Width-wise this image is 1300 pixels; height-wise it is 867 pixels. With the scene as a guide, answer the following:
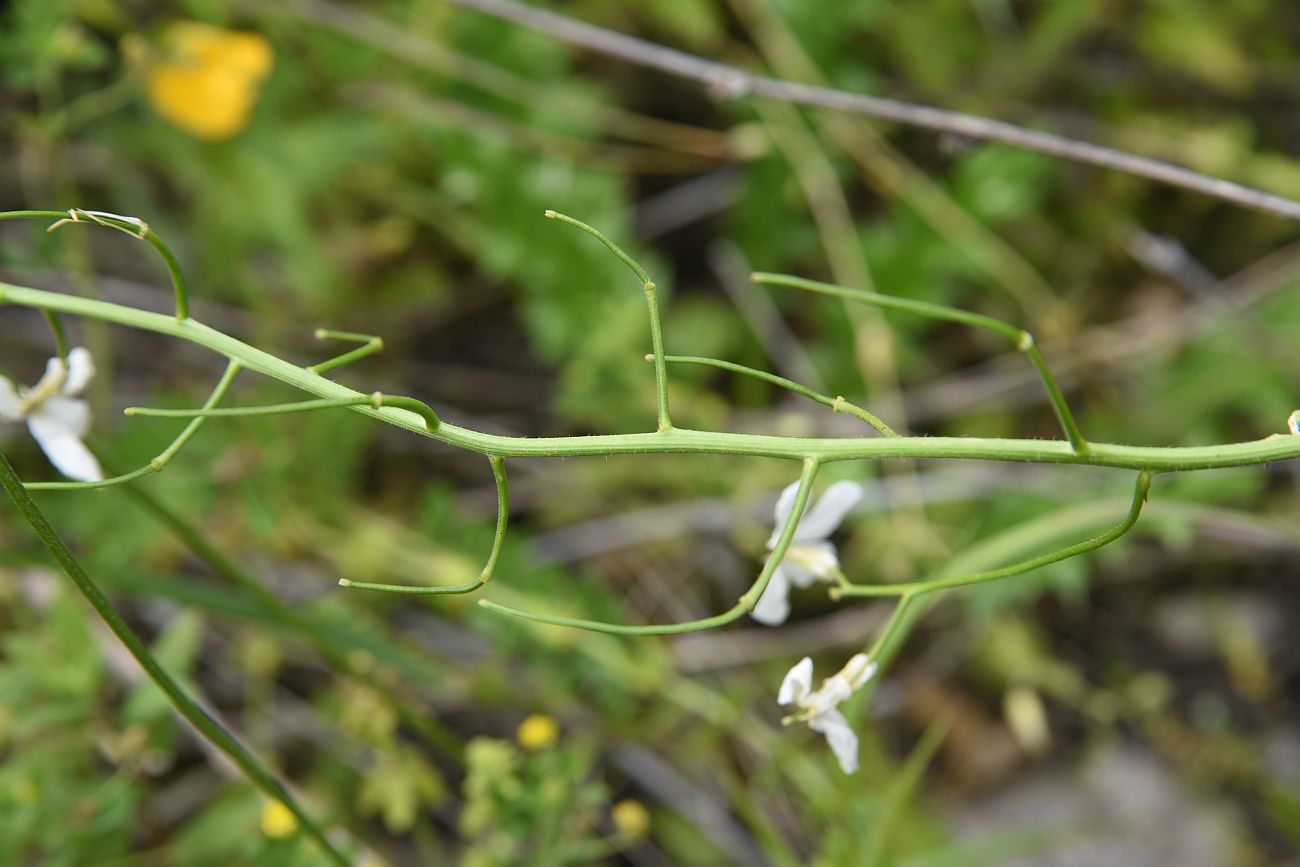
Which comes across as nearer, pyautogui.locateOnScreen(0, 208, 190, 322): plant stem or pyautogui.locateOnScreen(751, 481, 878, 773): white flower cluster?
pyautogui.locateOnScreen(0, 208, 190, 322): plant stem

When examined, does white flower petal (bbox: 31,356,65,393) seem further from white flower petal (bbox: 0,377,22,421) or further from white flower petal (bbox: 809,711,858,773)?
A: white flower petal (bbox: 809,711,858,773)

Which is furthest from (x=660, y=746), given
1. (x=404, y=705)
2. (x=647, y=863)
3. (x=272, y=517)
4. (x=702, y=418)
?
(x=272, y=517)

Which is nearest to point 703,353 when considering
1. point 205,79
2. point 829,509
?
point 205,79

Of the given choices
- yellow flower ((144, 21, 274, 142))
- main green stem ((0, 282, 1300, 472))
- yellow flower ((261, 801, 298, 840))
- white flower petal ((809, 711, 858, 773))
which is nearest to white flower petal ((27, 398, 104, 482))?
main green stem ((0, 282, 1300, 472))

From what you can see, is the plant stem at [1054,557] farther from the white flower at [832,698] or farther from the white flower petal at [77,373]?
the white flower petal at [77,373]

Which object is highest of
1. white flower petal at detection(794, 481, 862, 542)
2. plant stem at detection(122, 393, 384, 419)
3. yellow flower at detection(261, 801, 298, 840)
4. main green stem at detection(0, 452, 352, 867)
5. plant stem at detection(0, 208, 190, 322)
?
plant stem at detection(0, 208, 190, 322)

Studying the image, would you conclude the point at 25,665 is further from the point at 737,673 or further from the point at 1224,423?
the point at 1224,423
